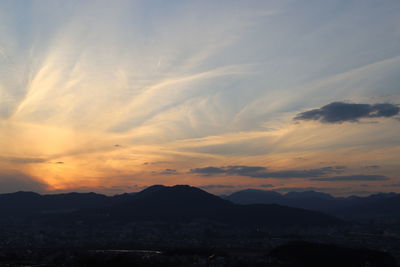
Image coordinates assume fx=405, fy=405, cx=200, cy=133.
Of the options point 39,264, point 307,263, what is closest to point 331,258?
point 307,263

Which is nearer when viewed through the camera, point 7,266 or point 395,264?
point 7,266

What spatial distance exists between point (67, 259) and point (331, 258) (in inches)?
4649

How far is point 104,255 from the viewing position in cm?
18012

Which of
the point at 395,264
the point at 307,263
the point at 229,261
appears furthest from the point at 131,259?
the point at 395,264

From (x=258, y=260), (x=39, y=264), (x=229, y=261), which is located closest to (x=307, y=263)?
(x=258, y=260)

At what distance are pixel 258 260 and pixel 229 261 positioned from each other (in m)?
13.9

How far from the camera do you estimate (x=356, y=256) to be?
602ft

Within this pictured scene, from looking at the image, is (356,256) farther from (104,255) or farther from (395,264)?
(104,255)

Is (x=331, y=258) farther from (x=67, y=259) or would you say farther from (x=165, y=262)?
(x=67, y=259)

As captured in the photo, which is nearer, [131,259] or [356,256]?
[131,259]

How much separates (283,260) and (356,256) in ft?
110

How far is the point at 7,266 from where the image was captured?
168 meters

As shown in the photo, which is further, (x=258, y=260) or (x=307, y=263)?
(x=258, y=260)

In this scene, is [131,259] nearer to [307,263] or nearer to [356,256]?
[307,263]
